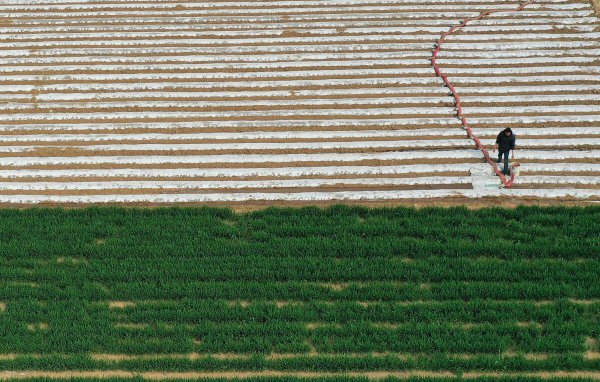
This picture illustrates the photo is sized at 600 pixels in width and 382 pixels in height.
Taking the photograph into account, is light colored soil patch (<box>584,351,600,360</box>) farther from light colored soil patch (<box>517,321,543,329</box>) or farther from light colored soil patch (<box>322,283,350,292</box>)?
light colored soil patch (<box>322,283,350,292</box>)

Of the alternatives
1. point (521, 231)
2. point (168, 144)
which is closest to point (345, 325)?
point (521, 231)

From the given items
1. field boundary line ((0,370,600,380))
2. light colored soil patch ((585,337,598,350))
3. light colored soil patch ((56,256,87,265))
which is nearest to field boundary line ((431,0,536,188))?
light colored soil patch ((585,337,598,350))

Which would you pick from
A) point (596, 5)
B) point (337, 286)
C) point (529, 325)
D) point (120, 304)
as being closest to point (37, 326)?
point (120, 304)

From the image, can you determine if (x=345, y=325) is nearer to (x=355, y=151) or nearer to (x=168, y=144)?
(x=355, y=151)

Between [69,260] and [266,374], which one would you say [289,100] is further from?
[266,374]

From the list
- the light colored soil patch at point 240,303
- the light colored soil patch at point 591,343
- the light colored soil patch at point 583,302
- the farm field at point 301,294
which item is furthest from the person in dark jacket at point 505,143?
the light colored soil patch at point 240,303

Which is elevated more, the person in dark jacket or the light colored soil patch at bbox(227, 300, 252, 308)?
the person in dark jacket

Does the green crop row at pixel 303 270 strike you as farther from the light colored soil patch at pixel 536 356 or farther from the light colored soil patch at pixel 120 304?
the light colored soil patch at pixel 536 356
